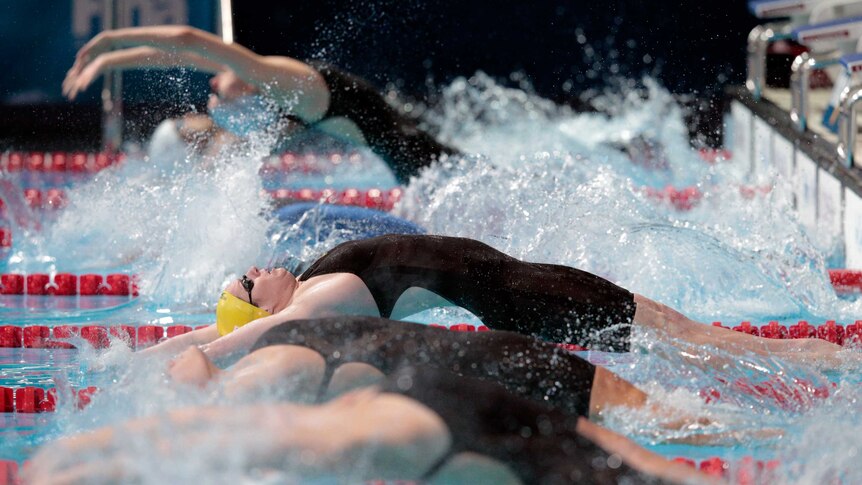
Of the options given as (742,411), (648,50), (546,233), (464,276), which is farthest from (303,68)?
(648,50)

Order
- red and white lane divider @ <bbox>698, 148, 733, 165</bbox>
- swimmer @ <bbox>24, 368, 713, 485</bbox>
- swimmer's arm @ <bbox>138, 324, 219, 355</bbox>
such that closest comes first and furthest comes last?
1. swimmer @ <bbox>24, 368, 713, 485</bbox>
2. swimmer's arm @ <bbox>138, 324, 219, 355</bbox>
3. red and white lane divider @ <bbox>698, 148, 733, 165</bbox>

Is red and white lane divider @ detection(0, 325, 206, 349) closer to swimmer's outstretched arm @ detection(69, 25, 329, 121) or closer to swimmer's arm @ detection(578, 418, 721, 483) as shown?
swimmer's outstretched arm @ detection(69, 25, 329, 121)

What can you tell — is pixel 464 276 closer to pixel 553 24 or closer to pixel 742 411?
pixel 742 411

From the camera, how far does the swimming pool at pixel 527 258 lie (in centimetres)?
218

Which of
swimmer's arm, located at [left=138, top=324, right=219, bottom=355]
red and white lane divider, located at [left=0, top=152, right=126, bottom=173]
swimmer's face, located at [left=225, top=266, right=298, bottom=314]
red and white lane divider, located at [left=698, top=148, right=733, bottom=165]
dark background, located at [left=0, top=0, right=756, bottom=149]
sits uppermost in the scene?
dark background, located at [left=0, top=0, right=756, bottom=149]

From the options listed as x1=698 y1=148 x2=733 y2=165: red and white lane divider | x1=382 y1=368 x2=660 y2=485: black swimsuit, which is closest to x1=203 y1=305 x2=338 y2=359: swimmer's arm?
x1=382 y1=368 x2=660 y2=485: black swimsuit

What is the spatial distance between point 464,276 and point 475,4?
227 inches

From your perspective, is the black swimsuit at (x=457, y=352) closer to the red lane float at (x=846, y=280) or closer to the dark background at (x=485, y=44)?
the red lane float at (x=846, y=280)

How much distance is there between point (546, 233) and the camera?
149 inches

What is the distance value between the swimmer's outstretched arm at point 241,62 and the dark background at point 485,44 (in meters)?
3.54

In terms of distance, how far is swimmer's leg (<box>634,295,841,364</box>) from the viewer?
2.60 m

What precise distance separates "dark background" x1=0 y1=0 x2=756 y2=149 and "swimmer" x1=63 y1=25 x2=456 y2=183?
3169mm

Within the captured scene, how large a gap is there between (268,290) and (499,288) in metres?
0.60

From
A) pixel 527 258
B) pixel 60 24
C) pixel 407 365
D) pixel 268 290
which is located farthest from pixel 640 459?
pixel 60 24
